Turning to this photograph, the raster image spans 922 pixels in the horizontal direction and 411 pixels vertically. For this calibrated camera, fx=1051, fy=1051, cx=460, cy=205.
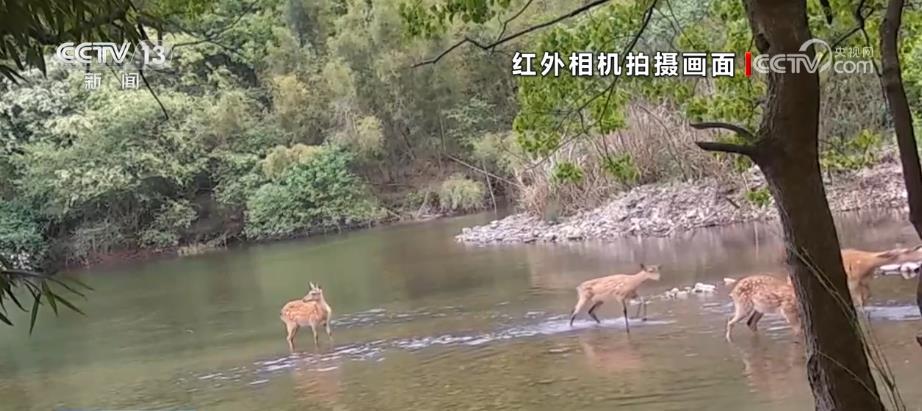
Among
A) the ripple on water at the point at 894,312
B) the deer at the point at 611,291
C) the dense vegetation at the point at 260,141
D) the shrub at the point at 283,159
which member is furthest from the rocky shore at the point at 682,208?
the shrub at the point at 283,159

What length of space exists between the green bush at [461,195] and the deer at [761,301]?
1231 centimetres

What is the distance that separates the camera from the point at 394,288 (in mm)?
11000

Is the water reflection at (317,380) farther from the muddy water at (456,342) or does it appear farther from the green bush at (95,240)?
the green bush at (95,240)

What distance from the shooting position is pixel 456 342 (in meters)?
7.70

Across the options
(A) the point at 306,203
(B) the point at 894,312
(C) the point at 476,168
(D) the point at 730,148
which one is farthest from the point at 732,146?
(C) the point at 476,168

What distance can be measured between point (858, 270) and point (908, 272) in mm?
1320

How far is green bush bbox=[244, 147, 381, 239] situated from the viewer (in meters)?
19.5

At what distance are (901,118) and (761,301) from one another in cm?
502

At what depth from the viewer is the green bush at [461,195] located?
19203 millimetres

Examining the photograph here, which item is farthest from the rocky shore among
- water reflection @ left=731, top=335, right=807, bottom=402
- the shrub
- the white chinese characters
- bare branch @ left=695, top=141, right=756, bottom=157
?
bare branch @ left=695, top=141, right=756, bottom=157

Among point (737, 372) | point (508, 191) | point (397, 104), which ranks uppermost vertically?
point (397, 104)

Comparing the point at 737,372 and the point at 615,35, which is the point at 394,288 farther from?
the point at 615,35

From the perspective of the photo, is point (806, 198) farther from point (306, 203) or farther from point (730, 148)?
point (306, 203)

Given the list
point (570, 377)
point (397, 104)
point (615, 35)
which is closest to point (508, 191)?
point (397, 104)
